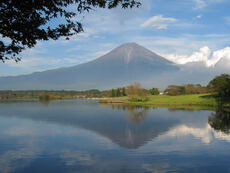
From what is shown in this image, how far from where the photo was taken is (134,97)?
73.7 metres

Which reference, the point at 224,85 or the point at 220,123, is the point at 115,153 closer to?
the point at 220,123

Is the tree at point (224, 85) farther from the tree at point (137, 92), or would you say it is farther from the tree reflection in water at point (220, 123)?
the tree reflection in water at point (220, 123)

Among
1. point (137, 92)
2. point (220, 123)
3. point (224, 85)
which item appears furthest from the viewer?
point (137, 92)

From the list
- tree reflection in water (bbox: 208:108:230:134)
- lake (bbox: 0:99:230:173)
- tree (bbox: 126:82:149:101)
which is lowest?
tree reflection in water (bbox: 208:108:230:134)

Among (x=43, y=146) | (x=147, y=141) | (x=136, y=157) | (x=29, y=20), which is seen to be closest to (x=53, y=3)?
(x=29, y=20)

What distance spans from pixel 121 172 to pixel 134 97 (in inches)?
2540

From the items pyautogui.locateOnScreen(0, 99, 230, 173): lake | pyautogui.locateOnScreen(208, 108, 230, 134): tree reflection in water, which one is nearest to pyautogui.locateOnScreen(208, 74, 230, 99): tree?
pyautogui.locateOnScreen(208, 108, 230, 134): tree reflection in water

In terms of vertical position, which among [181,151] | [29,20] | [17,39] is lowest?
[181,151]

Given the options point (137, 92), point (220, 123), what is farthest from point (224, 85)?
point (220, 123)

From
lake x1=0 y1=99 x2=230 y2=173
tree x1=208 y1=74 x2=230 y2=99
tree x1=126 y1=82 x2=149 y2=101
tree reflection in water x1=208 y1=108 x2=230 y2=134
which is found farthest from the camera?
tree x1=126 y1=82 x2=149 y2=101

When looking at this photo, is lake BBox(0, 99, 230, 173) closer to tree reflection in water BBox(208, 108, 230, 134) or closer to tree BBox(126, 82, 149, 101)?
tree reflection in water BBox(208, 108, 230, 134)

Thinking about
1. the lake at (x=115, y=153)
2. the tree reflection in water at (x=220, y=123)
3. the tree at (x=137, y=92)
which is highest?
the tree at (x=137, y=92)

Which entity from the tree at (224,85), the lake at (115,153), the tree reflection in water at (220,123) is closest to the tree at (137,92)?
the tree at (224,85)

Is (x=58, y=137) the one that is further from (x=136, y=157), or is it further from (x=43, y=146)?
(x=136, y=157)
